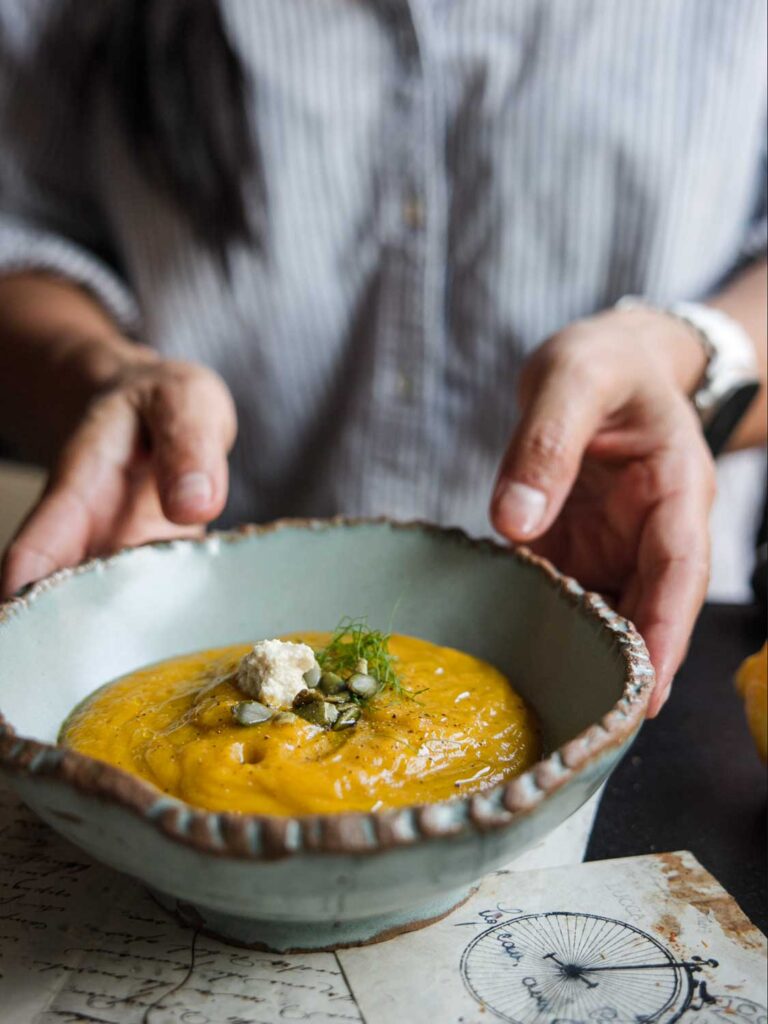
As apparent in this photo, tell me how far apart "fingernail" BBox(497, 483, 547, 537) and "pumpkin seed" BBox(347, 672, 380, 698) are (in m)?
0.36

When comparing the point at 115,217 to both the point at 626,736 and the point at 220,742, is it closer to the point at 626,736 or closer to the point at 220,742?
the point at 220,742

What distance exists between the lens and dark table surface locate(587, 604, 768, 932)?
1161 mm

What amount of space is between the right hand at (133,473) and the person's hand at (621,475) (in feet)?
1.43

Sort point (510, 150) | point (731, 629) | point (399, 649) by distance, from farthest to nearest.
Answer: point (510, 150)
point (731, 629)
point (399, 649)

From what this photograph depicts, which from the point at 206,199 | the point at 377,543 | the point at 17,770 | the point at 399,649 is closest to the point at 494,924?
the point at 399,649

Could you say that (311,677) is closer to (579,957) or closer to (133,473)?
(579,957)

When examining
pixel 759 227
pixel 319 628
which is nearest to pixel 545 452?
pixel 319 628

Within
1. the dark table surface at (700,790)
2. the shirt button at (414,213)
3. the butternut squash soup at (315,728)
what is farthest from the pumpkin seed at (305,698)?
the shirt button at (414,213)

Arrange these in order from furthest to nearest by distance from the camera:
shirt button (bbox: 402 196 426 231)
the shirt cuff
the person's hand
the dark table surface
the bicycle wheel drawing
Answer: the shirt cuff < shirt button (bbox: 402 196 426 231) < the person's hand < the dark table surface < the bicycle wheel drawing

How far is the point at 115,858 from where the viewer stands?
0.88 m

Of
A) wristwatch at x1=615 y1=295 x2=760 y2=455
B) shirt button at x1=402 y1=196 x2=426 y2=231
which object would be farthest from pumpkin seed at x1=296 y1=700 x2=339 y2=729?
shirt button at x1=402 y1=196 x2=426 y2=231

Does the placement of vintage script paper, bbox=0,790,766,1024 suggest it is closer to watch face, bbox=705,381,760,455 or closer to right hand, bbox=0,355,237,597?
right hand, bbox=0,355,237,597

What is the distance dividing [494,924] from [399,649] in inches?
14.6

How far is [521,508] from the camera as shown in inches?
54.7
